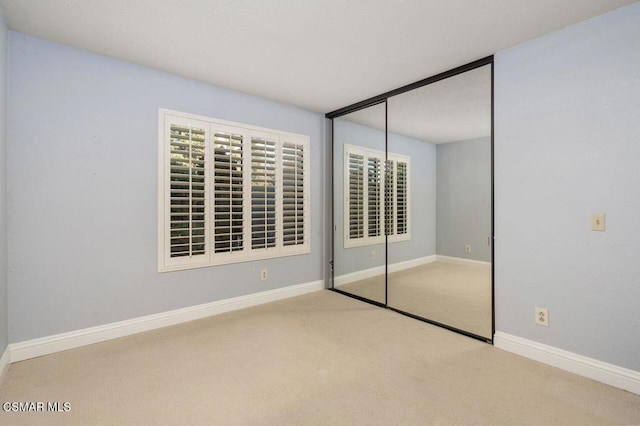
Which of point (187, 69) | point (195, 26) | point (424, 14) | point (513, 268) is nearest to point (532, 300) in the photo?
point (513, 268)

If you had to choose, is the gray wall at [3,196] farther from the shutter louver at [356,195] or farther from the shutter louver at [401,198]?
the shutter louver at [401,198]

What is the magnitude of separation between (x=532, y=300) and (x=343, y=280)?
2.22 m

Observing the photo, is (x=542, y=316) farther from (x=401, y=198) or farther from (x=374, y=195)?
(x=374, y=195)

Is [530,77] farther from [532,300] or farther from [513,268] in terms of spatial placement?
[532,300]

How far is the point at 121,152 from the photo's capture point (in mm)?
2654

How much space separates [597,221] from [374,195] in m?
2.13

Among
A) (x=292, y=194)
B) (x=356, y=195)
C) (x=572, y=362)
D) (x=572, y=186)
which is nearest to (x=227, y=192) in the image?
(x=292, y=194)

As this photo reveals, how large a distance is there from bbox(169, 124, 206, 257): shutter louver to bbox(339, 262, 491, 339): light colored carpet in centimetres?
206

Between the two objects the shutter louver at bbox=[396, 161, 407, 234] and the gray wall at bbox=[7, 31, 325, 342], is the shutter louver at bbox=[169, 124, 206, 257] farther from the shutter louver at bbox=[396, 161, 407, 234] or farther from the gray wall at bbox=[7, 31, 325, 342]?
the shutter louver at bbox=[396, 161, 407, 234]

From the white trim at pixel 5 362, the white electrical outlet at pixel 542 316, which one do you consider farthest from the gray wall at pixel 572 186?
the white trim at pixel 5 362

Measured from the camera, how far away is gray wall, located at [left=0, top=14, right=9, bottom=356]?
6.74ft

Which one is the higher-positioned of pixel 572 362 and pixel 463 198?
pixel 463 198

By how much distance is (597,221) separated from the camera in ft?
6.64

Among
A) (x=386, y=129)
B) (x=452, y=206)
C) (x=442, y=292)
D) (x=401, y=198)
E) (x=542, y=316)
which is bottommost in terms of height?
(x=442, y=292)
